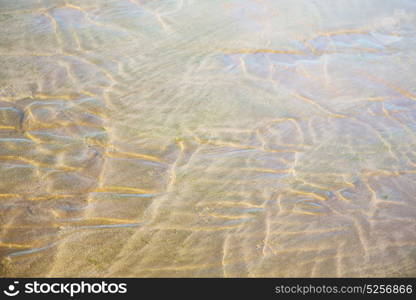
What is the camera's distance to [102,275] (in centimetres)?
172

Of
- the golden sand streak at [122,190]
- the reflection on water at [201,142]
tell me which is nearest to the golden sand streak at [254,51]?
the reflection on water at [201,142]

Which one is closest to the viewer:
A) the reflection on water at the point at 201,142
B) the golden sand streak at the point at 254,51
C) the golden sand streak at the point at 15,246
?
the golden sand streak at the point at 15,246

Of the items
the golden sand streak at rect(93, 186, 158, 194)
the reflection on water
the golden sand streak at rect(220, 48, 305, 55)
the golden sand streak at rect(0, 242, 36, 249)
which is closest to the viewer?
the golden sand streak at rect(0, 242, 36, 249)

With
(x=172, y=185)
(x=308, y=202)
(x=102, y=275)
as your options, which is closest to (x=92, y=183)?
(x=172, y=185)

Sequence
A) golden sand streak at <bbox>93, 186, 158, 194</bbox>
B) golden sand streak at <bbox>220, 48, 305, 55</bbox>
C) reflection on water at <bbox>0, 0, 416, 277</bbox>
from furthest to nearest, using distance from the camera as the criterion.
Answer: golden sand streak at <bbox>220, 48, 305, 55</bbox> < golden sand streak at <bbox>93, 186, 158, 194</bbox> < reflection on water at <bbox>0, 0, 416, 277</bbox>

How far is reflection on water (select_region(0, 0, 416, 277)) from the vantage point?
6.21ft

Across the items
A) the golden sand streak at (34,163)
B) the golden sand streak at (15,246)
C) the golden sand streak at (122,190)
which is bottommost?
the golden sand streak at (15,246)

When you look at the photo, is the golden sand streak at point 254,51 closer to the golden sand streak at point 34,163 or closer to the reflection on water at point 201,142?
the reflection on water at point 201,142

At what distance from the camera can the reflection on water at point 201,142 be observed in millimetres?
1894

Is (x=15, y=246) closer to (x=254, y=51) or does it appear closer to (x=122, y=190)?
(x=122, y=190)

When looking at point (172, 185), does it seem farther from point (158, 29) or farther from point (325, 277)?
point (158, 29)

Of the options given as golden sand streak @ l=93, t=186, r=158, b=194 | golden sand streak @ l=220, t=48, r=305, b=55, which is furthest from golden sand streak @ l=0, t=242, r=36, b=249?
golden sand streak @ l=220, t=48, r=305, b=55

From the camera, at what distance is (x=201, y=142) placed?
259cm

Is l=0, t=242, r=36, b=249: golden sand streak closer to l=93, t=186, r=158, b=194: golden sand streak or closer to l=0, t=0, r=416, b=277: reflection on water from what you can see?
l=0, t=0, r=416, b=277: reflection on water
